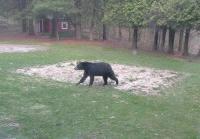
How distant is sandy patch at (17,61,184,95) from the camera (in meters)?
13.0

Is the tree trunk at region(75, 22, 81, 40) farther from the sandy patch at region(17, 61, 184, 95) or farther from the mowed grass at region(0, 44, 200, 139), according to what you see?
the mowed grass at region(0, 44, 200, 139)

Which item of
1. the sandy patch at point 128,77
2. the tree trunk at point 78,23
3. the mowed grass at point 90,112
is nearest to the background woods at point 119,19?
the tree trunk at point 78,23

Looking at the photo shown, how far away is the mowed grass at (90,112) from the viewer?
7.54 metres

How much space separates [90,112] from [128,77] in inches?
238

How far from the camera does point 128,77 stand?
49.0ft

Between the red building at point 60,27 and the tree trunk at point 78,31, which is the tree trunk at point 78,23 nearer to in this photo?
the tree trunk at point 78,31

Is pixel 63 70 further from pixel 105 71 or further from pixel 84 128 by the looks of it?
pixel 84 128

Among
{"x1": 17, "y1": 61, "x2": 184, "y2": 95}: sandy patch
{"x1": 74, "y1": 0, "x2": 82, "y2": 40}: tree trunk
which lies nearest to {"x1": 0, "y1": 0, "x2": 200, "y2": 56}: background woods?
{"x1": 74, "y1": 0, "x2": 82, "y2": 40}: tree trunk

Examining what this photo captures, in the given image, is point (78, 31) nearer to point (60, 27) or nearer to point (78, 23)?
point (78, 23)

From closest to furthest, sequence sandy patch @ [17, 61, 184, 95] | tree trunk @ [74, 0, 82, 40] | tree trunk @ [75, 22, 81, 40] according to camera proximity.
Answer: sandy patch @ [17, 61, 184, 95] → tree trunk @ [74, 0, 82, 40] → tree trunk @ [75, 22, 81, 40]

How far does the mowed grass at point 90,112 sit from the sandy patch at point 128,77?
0.59 m

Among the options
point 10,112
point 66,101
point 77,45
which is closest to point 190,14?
point 77,45

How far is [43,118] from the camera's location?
827 centimetres

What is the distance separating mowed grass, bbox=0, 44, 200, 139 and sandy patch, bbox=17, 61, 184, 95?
23.1 inches
